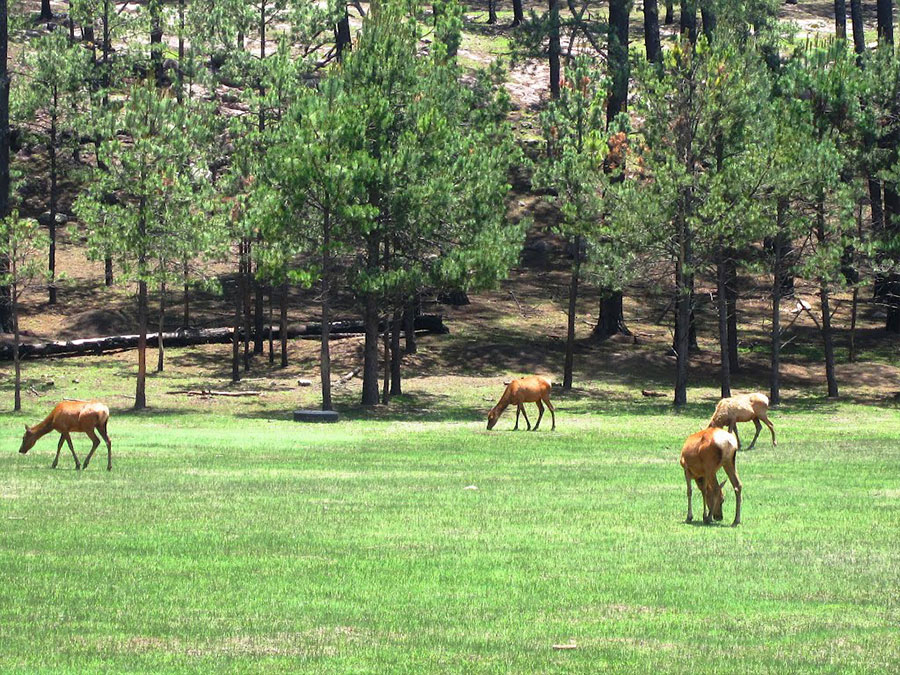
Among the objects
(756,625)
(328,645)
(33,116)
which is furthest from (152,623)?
(33,116)

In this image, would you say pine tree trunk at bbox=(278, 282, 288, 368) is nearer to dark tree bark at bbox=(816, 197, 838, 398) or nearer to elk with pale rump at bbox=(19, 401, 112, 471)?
dark tree bark at bbox=(816, 197, 838, 398)

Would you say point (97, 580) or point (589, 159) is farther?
→ point (589, 159)

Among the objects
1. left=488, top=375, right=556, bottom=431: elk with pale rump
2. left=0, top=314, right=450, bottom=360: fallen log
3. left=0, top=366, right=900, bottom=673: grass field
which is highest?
left=0, top=314, right=450, bottom=360: fallen log

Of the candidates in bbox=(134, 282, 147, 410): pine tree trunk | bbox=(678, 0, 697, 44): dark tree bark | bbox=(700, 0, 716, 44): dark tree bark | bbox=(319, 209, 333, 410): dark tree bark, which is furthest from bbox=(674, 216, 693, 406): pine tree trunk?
bbox=(134, 282, 147, 410): pine tree trunk

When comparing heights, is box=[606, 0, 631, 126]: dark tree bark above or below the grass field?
above

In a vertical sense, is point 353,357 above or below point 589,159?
below

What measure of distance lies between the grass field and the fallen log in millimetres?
24200

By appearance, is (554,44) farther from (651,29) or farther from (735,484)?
(735,484)

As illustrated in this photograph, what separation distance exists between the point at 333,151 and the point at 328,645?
29.0 m

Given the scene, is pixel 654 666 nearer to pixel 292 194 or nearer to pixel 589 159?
pixel 292 194

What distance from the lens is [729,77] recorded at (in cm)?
4188

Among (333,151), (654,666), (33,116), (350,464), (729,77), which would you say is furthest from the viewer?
(33,116)

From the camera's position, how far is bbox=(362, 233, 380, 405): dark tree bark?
41.6m

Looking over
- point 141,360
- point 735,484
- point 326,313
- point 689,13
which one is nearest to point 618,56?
point 689,13
